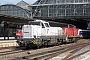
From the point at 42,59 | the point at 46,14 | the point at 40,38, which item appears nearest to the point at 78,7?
the point at 46,14

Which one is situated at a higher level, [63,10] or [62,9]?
[62,9]

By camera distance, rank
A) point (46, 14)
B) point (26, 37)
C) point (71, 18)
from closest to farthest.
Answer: point (26, 37) < point (71, 18) < point (46, 14)

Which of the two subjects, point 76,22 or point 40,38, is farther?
point 76,22

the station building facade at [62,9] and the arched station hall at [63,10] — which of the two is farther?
the station building facade at [62,9]

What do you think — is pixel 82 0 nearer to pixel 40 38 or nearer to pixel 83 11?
pixel 83 11

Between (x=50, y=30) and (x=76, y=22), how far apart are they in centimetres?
7410

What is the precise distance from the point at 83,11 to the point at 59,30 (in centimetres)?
6523

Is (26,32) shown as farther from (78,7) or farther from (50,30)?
(78,7)

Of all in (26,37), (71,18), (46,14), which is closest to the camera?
(26,37)

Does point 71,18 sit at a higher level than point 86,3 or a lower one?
lower

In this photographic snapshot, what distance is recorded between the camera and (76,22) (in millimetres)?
99188

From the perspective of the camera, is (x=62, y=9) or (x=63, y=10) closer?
(x=63, y=10)

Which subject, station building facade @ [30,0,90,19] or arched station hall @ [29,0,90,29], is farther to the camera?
station building facade @ [30,0,90,19]

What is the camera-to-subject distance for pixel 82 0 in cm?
9562
